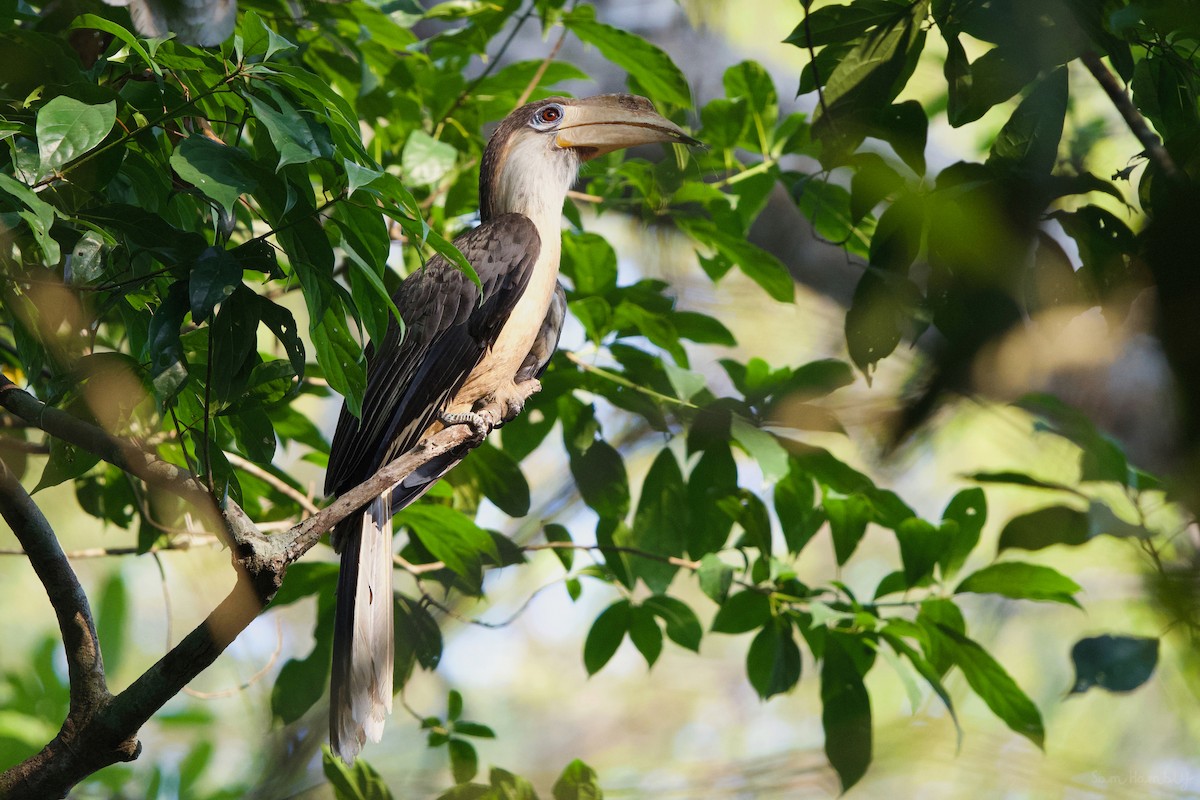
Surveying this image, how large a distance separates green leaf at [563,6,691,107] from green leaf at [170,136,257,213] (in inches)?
51.5

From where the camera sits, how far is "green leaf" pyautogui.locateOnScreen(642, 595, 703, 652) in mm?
2514

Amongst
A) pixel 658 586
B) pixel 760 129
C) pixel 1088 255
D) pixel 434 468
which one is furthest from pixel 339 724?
pixel 760 129

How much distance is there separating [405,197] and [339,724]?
1.06 meters

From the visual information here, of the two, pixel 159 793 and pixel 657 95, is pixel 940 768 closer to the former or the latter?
pixel 657 95

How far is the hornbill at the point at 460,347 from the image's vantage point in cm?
195

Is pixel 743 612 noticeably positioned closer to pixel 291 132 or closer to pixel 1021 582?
pixel 1021 582

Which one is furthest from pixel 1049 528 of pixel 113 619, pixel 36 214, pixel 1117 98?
pixel 113 619

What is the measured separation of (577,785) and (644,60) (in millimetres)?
1687

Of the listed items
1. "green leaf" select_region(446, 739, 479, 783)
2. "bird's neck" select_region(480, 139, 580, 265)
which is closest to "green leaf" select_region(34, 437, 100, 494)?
"bird's neck" select_region(480, 139, 580, 265)

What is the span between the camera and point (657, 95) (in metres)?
2.42

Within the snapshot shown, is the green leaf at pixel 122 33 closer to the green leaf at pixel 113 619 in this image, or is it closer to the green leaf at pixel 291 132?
the green leaf at pixel 291 132

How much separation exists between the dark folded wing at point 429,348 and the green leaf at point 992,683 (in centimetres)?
121

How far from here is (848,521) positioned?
2.34 m

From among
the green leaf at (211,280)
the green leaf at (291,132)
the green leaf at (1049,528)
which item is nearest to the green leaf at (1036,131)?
the green leaf at (1049,528)
